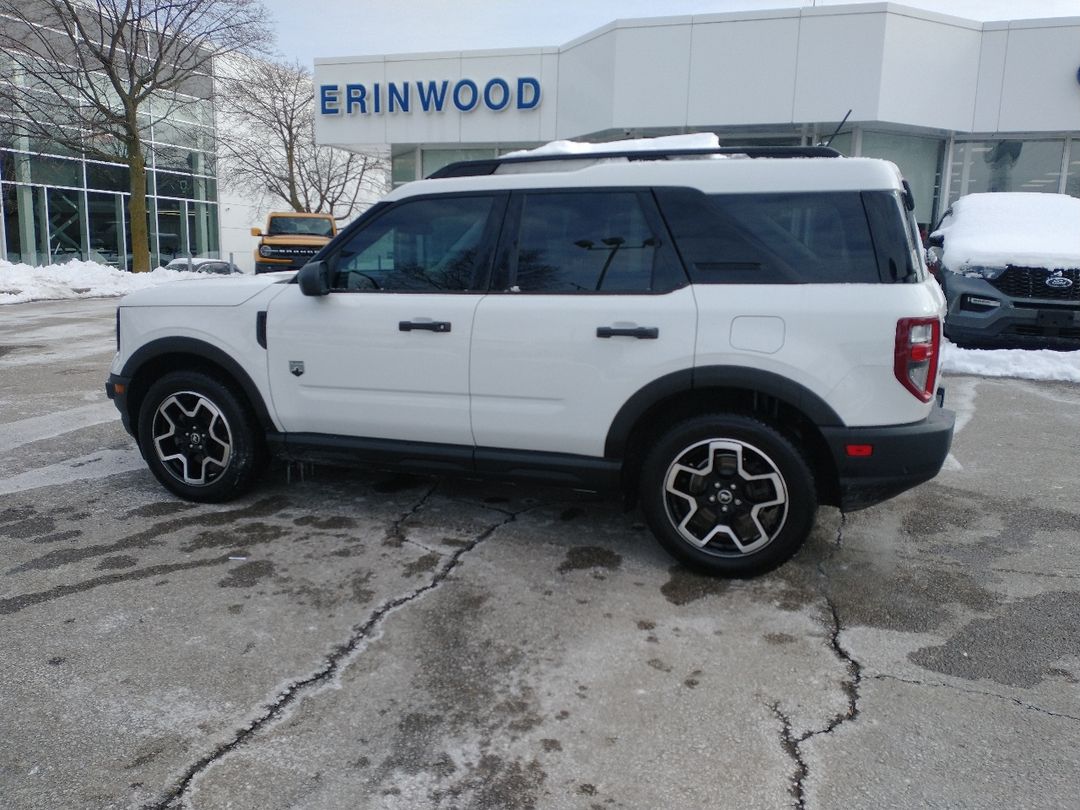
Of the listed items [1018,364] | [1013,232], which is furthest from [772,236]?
[1013,232]

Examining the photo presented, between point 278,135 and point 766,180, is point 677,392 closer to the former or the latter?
point 766,180

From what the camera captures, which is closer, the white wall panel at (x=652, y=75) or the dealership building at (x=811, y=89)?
the dealership building at (x=811, y=89)

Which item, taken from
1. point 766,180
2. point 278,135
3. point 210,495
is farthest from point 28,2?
point 766,180

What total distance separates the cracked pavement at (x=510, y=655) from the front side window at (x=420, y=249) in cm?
134

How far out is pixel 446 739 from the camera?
8.48 ft

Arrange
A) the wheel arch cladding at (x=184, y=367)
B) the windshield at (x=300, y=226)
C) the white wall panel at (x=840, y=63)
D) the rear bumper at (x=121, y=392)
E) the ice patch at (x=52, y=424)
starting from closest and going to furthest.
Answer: the wheel arch cladding at (x=184, y=367) → the rear bumper at (x=121, y=392) → the ice patch at (x=52, y=424) → the white wall panel at (x=840, y=63) → the windshield at (x=300, y=226)

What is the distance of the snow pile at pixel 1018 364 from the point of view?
9.16m

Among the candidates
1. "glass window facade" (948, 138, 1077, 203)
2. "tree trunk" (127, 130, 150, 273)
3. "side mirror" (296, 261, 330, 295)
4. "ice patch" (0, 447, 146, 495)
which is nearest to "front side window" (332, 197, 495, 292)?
"side mirror" (296, 261, 330, 295)

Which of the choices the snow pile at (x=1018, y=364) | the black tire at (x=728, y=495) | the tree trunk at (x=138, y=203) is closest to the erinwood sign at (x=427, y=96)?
the tree trunk at (x=138, y=203)

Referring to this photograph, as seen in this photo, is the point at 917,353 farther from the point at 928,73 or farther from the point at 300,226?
the point at 300,226

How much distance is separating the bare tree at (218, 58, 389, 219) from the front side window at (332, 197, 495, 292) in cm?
3336

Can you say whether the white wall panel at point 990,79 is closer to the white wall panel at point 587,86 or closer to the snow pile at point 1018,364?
the white wall panel at point 587,86

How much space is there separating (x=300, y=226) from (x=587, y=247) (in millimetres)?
20111

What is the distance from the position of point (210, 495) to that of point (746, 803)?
11.6ft
